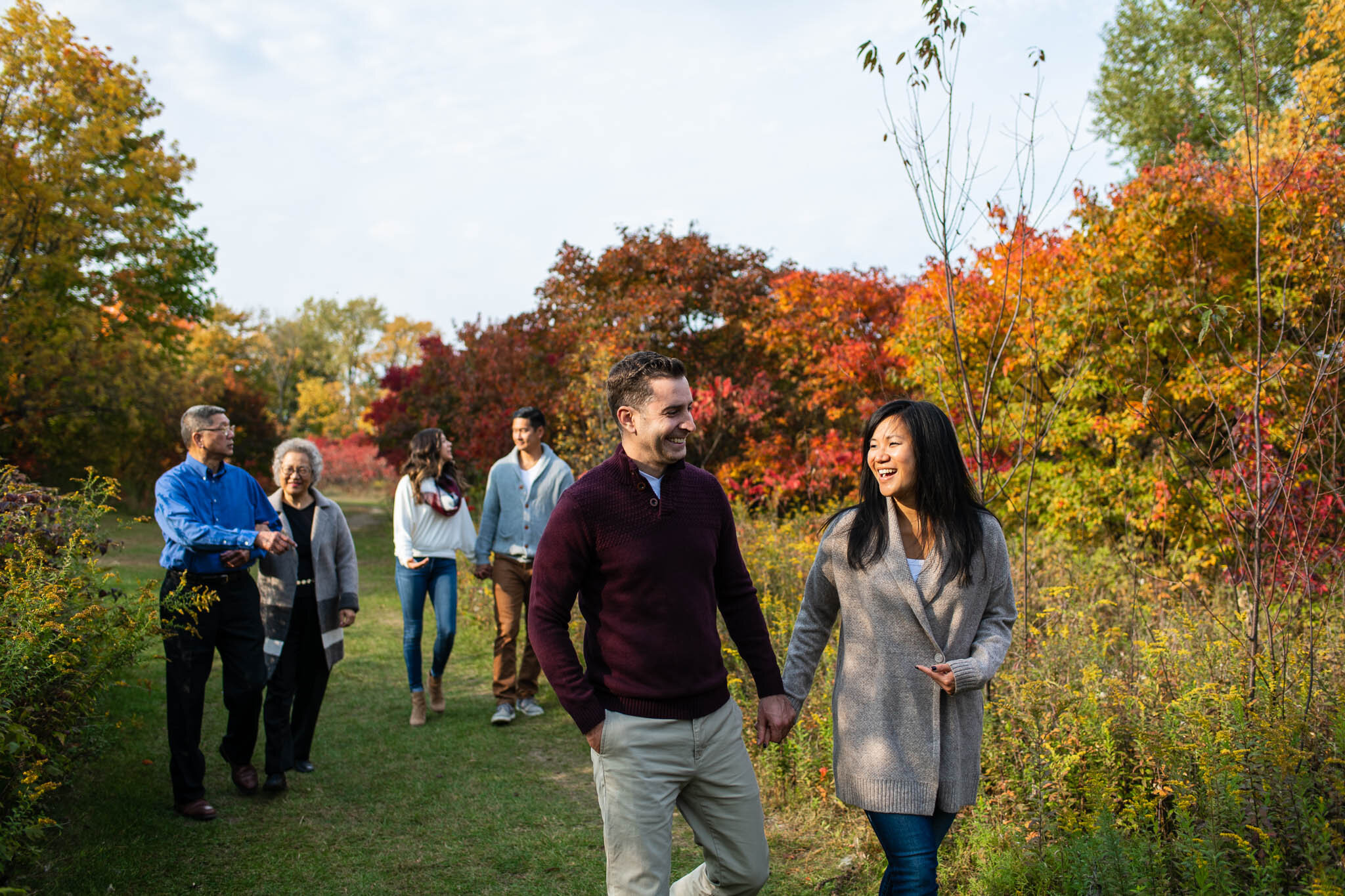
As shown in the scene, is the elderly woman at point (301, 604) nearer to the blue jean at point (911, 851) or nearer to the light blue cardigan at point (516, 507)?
the light blue cardigan at point (516, 507)

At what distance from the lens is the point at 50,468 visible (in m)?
21.5

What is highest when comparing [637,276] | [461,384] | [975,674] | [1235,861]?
[637,276]

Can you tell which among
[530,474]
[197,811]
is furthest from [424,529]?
[197,811]

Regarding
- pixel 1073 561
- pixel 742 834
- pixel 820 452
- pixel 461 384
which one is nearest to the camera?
pixel 742 834

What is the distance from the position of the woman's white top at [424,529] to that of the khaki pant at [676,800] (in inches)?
157

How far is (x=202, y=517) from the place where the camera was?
4.70m

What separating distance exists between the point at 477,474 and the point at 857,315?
824cm

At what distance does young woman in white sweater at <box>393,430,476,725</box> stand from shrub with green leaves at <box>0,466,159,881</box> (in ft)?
6.19

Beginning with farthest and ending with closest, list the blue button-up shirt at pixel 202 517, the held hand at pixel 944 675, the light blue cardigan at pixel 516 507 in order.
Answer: the light blue cardigan at pixel 516 507 < the blue button-up shirt at pixel 202 517 < the held hand at pixel 944 675

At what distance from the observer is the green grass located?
409cm

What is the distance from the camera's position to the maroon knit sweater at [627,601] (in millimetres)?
2711

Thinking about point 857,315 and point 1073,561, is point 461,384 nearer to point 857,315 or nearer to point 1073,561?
point 857,315

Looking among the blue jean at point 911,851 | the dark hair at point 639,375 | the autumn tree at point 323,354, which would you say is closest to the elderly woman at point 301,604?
the dark hair at point 639,375

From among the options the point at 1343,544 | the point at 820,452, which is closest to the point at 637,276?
the point at 820,452
